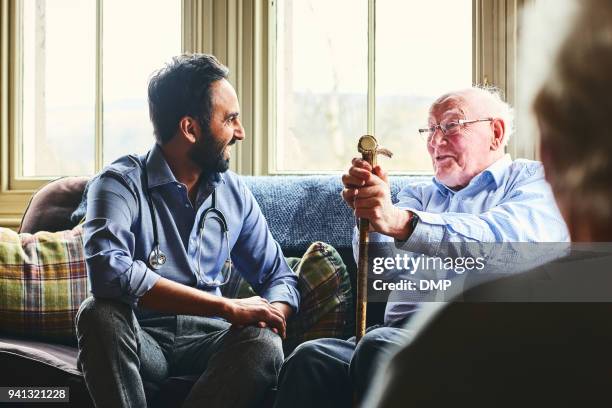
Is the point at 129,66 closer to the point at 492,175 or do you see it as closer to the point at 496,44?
the point at 496,44

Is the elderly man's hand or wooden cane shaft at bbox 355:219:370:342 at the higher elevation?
the elderly man's hand

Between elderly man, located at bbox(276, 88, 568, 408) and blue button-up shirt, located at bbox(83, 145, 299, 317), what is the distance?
262mm

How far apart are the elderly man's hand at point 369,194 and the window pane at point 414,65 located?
76 centimetres

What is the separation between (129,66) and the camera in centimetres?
270

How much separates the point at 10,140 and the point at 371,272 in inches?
60.3

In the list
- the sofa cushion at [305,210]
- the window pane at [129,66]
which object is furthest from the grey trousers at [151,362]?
the window pane at [129,66]

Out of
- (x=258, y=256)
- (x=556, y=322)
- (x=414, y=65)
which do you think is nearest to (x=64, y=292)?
(x=258, y=256)

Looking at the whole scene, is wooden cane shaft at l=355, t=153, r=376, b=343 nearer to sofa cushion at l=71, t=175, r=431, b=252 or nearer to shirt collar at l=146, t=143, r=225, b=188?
sofa cushion at l=71, t=175, r=431, b=252

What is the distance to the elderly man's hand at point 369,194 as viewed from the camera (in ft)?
5.41

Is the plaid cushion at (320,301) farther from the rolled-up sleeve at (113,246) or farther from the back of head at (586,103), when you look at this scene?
the back of head at (586,103)

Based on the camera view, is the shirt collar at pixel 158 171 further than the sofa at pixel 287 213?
No

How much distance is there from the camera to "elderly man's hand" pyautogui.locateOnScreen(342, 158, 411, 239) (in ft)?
5.41

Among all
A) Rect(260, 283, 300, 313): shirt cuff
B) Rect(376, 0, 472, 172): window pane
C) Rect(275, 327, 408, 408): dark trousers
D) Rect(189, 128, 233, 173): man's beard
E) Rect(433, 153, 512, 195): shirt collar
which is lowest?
Rect(275, 327, 408, 408): dark trousers

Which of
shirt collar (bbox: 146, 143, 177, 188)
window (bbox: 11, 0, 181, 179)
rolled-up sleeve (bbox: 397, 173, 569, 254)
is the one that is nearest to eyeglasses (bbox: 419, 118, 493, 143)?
rolled-up sleeve (bbox: 397, 173, 569, 254)
